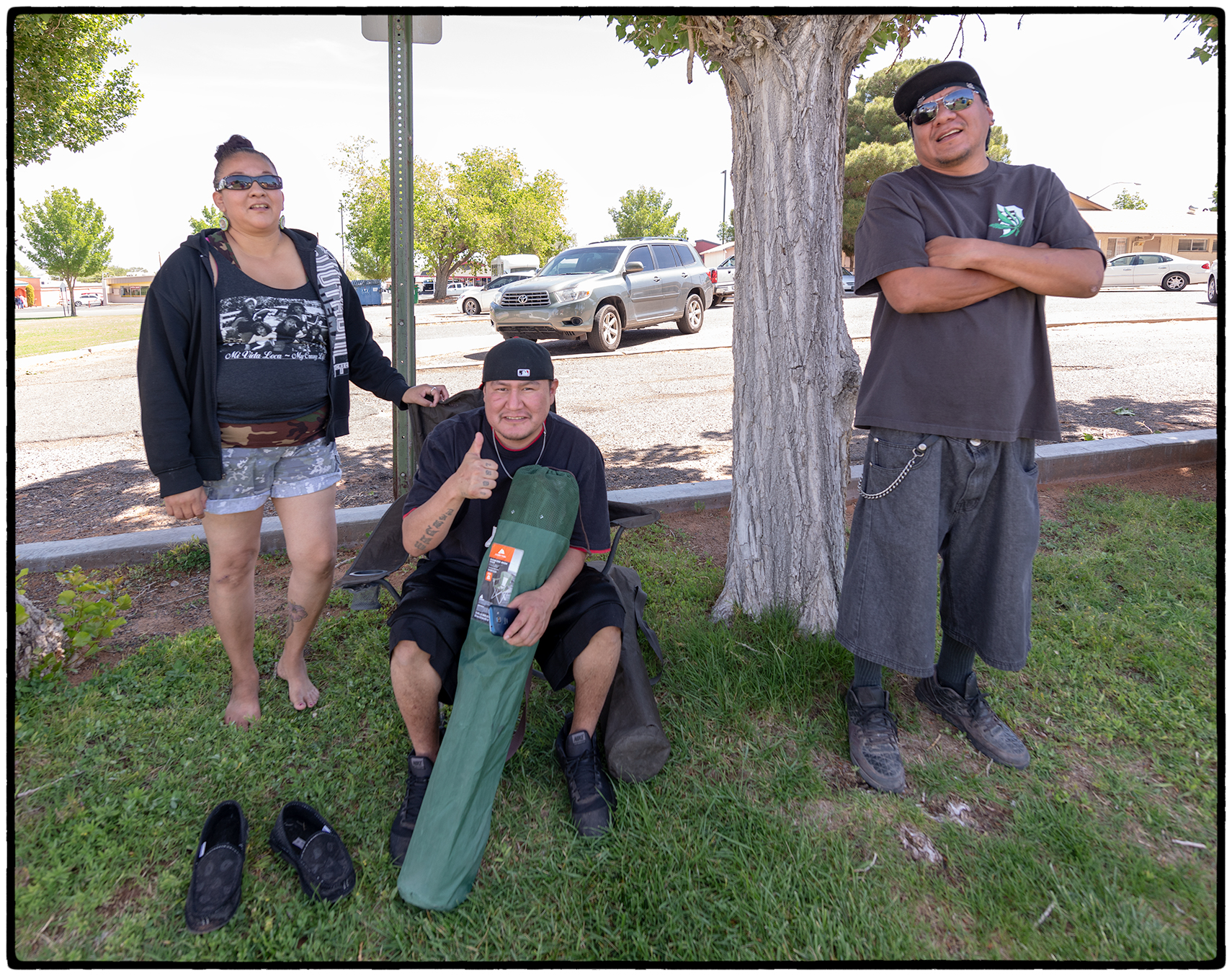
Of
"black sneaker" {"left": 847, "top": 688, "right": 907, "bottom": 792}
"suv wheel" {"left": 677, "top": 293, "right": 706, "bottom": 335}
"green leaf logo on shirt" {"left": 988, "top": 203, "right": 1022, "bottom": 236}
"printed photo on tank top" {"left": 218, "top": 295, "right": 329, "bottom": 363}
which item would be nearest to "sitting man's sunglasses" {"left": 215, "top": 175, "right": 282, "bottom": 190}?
"printed photo on tank top" {"left": 218, "top": 295, "right": 329, "bottom": 363}

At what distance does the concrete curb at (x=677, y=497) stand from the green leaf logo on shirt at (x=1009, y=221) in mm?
1861

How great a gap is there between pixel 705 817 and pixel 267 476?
6.41ft

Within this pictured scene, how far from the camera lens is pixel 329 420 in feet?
9.78

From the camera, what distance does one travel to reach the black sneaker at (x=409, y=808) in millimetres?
2303

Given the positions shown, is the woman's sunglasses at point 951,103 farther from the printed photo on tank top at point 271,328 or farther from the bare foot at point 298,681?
the bare foot at point 298,681

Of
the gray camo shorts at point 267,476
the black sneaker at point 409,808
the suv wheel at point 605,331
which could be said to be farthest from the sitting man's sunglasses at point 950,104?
the suv wheel at point 605,331

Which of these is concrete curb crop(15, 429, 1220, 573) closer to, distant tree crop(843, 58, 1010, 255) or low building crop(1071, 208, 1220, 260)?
distant tree crop(843, 58, 1010, 255)

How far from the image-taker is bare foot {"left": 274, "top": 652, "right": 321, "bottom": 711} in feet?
10.1

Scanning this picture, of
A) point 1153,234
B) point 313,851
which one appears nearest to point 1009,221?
point 313,851

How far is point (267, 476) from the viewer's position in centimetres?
288

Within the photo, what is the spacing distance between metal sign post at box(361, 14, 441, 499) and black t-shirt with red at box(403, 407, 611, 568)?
4.31 feet

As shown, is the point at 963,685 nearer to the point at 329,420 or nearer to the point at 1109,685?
the point at 1109,685

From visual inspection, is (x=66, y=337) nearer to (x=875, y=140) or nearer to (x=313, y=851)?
(x=313, y=851)

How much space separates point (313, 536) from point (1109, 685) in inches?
126
